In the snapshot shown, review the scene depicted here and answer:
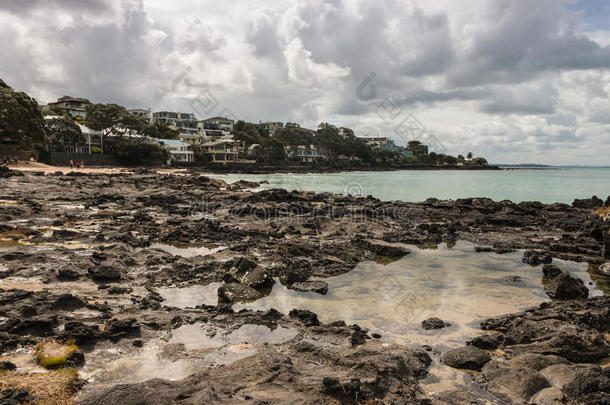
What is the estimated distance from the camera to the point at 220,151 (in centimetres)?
10125

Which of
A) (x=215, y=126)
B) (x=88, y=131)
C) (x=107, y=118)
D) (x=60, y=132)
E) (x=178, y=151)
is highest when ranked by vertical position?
(x=215, y=126)

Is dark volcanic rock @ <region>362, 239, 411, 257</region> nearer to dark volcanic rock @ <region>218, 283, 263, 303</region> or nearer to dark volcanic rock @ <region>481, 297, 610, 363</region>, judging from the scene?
dark volcanic rock @ <region>481, 297, 610, 363</region>

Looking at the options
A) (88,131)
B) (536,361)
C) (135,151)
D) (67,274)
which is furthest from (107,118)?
(536,361)

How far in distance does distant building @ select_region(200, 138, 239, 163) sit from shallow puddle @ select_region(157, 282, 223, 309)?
9182 centimetres

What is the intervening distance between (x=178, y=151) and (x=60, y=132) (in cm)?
2699

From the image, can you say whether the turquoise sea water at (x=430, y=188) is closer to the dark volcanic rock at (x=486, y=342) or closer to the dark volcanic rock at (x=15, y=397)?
the dark volcanic rock at (x=486, y=342)

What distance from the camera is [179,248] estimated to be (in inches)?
590

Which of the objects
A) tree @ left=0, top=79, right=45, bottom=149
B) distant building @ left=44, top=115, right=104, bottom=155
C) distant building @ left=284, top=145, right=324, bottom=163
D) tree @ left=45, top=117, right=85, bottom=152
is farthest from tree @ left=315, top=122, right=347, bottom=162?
tree @ left=0, top=79, right=45, bottom=149

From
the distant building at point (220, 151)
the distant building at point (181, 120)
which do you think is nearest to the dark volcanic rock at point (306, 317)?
the distant building at point (220, 151)

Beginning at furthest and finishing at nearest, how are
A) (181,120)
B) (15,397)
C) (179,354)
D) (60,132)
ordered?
(181,120) < (60,132) < (179,354) < (15,397)

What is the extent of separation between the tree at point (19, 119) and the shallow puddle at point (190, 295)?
5599 cm

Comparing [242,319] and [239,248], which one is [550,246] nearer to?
[239,248]

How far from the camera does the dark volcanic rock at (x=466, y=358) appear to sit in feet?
21.3

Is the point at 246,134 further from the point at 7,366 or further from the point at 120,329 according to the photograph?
the point at 7,366
